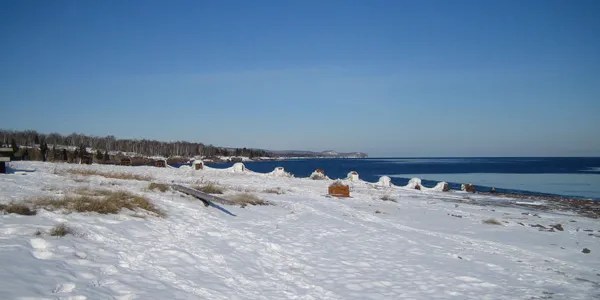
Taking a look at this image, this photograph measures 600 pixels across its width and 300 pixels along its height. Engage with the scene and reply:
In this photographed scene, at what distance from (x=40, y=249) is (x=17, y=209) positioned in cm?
277

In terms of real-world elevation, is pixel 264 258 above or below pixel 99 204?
below

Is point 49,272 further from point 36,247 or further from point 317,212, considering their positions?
point 317,212

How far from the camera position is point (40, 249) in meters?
6.94

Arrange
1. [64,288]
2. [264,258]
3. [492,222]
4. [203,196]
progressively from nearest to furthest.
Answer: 1. [64,288]
2. [264,258]
3. [203,196]
4. [492,222]

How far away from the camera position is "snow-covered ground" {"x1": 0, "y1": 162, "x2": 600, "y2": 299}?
650 centimetres

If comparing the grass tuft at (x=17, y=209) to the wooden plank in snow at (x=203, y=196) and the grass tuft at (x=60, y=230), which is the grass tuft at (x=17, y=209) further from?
the wooden plank in snow at (x=203, y=196)

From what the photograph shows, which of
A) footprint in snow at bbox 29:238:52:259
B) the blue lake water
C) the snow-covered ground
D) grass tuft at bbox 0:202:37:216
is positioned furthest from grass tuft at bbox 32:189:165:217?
the blue lake water

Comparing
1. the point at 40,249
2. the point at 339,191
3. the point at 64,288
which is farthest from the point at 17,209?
the point at 339,191

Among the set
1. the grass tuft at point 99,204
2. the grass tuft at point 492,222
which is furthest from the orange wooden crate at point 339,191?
the grass tuft at point 99,204

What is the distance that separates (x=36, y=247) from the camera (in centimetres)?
698

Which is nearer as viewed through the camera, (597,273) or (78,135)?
(597,273)

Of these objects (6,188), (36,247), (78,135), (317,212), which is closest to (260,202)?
(317,212)

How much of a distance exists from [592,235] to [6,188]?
843 inches

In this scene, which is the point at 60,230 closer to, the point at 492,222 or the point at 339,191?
the point at 492,222
